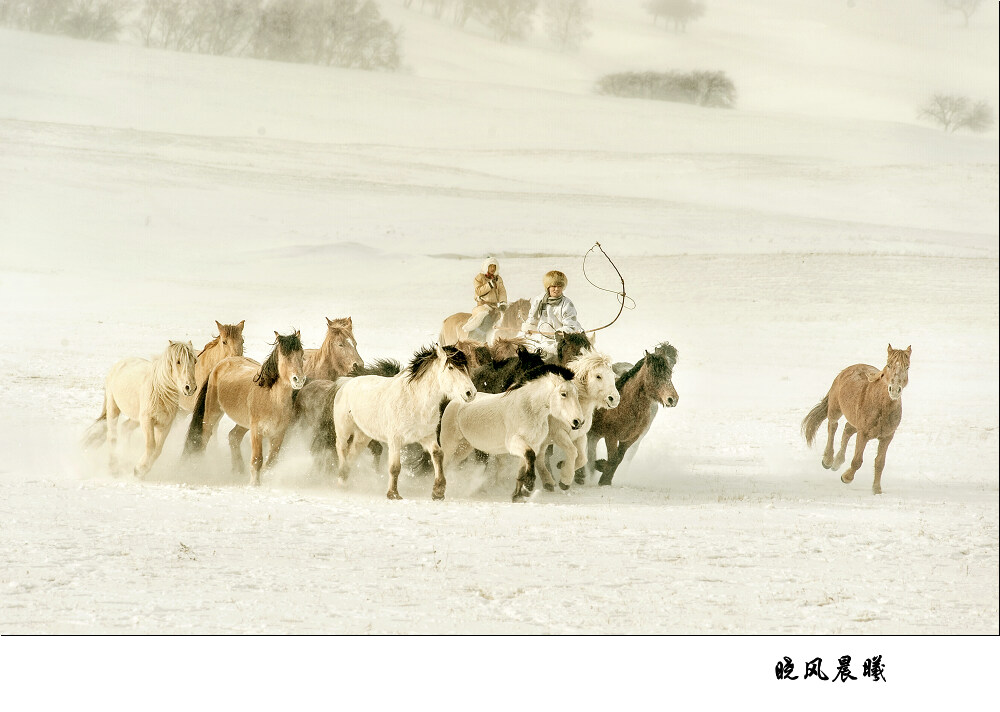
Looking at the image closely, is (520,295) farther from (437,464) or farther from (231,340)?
(437,464)

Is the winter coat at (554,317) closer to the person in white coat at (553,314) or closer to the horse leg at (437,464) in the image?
the person in white coat at (553,314)

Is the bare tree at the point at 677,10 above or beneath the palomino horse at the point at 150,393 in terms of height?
above

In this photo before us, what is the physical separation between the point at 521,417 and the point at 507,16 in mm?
14477

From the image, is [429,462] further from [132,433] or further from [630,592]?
[132,433]

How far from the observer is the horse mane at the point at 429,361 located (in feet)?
28.1

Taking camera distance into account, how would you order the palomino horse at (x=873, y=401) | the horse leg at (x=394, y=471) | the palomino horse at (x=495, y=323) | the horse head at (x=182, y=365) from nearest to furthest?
the horse leg at (x=394, y=471)
the horse head at (x=182, y=365)
the palomino horse at (x=873, y=401)
the palomino horse at (x=495, y=323)

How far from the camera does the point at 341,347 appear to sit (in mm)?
9898

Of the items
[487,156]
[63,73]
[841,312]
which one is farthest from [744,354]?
[63,73]

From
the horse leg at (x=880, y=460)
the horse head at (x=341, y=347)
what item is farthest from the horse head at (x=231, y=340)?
the horse leg at (x=880, y=460)

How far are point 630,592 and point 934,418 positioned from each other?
25.1 ft

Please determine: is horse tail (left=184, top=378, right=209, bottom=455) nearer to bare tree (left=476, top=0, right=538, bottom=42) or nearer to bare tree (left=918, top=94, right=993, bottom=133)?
bare tree (left=476, top=0, right=538, bottom=42)

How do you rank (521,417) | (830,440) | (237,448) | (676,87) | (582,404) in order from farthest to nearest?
(676,87), (830,440), (237,448), (582,404), (521,417)

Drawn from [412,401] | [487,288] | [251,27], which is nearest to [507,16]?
[251,27]

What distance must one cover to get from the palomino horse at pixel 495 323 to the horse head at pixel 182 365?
2.50m
